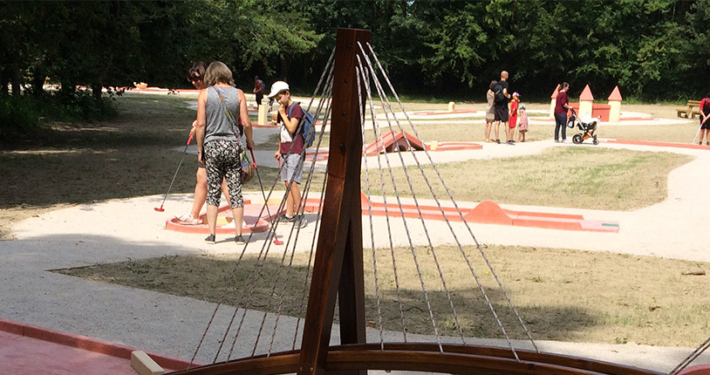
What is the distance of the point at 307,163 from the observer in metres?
16.3

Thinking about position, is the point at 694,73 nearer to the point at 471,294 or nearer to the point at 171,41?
the point at 171,41

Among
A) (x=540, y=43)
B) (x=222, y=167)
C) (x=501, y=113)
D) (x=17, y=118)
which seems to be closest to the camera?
(x=222, y=167)

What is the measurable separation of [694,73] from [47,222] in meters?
51.8

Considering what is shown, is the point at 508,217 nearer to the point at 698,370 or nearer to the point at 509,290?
the point at 509,290

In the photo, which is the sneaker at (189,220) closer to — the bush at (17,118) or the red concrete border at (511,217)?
the red concrete border at (511,217)

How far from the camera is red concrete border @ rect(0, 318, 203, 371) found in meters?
4.79

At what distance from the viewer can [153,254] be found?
8.30 meters

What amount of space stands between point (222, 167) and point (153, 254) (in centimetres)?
112

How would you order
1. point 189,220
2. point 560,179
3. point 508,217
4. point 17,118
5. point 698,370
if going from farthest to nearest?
1. point 17,118
2. point 560,179
3. point 508,217
4. point 189,220
5. point 698,370

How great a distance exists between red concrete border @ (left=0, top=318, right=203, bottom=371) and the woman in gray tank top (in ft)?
11.5

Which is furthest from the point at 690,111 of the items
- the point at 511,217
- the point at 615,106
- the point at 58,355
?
the point at 58,355

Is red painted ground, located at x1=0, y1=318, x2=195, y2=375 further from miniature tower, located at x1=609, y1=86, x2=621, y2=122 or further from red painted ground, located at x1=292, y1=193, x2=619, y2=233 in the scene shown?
miniature tower, located at x1=609, y1=86, x2=621, y2=122

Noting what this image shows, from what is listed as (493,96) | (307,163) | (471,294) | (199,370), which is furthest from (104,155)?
(199,370)

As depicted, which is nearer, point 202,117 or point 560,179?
point 202,117
